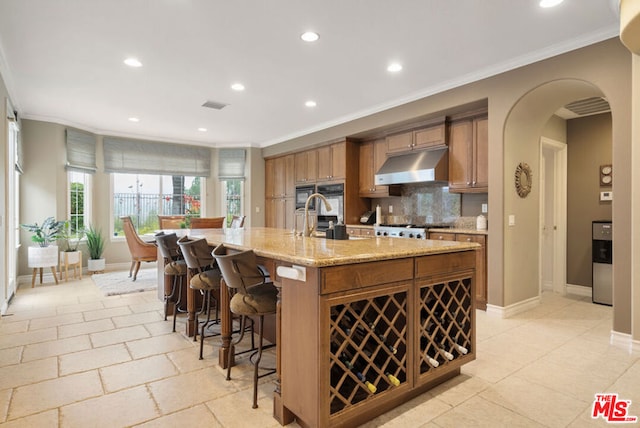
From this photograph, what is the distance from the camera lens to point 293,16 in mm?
2812

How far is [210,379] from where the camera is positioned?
2.37 meters

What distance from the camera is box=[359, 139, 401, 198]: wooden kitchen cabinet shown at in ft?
18.4

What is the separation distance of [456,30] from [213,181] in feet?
20.7

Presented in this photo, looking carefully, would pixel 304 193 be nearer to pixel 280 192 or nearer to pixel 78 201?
pixel 280 192

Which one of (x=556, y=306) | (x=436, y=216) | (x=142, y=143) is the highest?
(x=142, y=143)

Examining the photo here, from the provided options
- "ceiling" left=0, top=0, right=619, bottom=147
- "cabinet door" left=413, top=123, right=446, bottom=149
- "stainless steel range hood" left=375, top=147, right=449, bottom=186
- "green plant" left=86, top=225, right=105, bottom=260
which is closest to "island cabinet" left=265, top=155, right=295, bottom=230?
"ceiling" left=0, top=0, right=619, bottom=147

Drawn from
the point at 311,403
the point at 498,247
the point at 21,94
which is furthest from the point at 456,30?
the point at 21,94

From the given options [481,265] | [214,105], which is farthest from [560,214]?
[214,105]

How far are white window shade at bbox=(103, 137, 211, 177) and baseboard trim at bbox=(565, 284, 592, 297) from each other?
7049mm

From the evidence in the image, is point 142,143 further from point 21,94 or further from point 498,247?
point 498,247

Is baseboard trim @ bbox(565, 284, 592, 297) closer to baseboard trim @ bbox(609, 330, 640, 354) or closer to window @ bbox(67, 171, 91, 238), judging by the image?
baseboard trim @ bbox(609, 330, 640, 354)

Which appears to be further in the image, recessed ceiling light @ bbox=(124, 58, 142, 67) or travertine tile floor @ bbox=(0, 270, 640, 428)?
recessed ceiling light @ bbox=(124, 58, 142, 67)

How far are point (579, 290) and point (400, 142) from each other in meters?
3.23

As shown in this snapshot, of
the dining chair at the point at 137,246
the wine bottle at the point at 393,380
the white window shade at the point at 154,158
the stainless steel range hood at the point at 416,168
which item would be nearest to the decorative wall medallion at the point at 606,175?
the stainless steel range hood at the point at 416,168
